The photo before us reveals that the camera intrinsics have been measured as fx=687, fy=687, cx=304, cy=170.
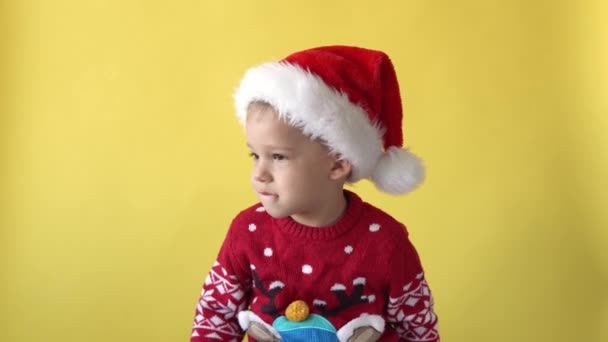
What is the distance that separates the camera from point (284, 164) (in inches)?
38.4

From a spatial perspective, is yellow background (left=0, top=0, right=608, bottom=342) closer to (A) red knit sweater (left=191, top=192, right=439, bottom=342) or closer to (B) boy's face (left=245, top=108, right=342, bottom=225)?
(A) red knit sweater (left=191, top=192, right=439, bottom=342)

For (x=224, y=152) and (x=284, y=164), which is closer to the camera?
(x=284, y=164)

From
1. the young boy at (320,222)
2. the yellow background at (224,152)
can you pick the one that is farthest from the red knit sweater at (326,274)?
the yellow background at (224,152)

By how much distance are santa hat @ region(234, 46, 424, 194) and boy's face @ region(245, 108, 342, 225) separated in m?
0.02

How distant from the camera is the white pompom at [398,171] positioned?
104cm

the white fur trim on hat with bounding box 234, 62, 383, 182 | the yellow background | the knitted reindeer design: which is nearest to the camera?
the white fur trim on hat with bounding box 234, 62, 383, 182

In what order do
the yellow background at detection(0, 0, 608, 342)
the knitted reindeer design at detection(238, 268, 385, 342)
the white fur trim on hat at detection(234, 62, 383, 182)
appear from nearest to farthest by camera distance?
1. the white fur trim on hat at detection(234, 62, 383, 182)
2. the knitted reindeer design at detection(238, 268, 385, 342)
3. the yellow background at detection(0, 0, 608, 342)

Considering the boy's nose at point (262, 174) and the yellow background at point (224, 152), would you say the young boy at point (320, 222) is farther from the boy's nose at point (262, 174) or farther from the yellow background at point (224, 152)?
the yellow background at point (224, 152)

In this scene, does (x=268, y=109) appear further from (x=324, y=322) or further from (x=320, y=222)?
(x=324, y=322)

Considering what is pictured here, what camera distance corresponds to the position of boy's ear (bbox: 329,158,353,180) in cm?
101

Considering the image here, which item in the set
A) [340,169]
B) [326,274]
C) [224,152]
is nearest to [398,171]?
[340,169]

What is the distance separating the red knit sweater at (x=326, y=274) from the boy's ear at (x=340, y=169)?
8 centimetres

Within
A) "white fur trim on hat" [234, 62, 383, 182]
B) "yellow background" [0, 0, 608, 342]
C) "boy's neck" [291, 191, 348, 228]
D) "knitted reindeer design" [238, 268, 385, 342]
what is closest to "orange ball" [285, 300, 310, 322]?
"knitted reindeer design" [238, 268, 385, 342]

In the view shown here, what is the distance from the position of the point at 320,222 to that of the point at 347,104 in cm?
20
